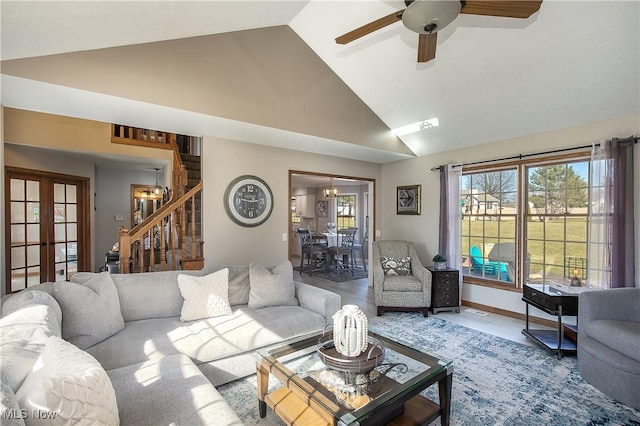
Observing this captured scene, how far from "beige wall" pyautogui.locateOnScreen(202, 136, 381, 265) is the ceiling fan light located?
112 inches

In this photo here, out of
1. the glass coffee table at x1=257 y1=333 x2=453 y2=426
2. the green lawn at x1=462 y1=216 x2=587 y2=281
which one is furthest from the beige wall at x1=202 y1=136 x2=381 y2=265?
the green lawn at x1=462 y1=216 x2=587 y2=281

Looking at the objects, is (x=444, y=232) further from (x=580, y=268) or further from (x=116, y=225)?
(x=116, y=225)

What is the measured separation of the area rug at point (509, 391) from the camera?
2076 millimetres

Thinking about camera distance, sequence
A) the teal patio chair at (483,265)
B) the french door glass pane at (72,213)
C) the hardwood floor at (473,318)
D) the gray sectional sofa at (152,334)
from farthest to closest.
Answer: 1. the french door glass pane at (72,213)
2. the teal patio chair at (483,265)
3. the hardwood floor at (473,318)
4. the gray sectional sofa at (152,334)

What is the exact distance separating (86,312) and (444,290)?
4.08 metres

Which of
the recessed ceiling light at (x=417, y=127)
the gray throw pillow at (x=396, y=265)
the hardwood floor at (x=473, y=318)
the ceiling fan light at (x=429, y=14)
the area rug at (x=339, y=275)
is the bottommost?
the area rug at (x=339, y=275)

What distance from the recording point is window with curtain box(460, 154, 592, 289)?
3.66m

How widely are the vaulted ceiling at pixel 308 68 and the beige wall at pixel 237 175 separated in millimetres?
287

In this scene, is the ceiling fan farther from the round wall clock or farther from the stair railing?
the stair railing

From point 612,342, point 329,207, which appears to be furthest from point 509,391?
point 329,207

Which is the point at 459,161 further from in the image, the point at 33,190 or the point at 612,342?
the point at 33,190

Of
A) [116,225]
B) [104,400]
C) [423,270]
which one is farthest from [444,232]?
[116,225]

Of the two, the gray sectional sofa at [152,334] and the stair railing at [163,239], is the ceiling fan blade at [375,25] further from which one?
the stair railing at [163,239]

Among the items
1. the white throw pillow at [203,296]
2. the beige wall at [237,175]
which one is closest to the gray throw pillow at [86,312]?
the white throw pillow at [203,296]
